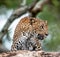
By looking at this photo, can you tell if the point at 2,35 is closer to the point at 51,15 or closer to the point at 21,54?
the point at 51,15

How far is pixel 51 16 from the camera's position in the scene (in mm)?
9516

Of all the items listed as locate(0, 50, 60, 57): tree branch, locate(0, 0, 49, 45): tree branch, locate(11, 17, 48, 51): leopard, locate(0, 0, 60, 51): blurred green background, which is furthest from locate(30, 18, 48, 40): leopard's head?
locate(0, 0, 49, 45): tree branch

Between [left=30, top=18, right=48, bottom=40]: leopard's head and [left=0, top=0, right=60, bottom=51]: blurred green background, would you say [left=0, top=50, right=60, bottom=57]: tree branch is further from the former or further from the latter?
[left=0, top=0, right=60, bottom=51]: blurred green background

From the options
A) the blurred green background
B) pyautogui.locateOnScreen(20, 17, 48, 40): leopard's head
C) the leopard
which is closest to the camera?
the leopard

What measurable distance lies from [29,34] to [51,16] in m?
4.35

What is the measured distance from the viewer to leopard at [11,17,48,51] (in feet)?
16.8

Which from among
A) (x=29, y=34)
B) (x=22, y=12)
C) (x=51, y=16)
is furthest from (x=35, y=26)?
(x=51, y=16)

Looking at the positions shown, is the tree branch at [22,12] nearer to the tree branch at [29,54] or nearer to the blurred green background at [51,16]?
the blurred green background at [51,16]

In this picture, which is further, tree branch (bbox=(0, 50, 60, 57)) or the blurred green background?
the blurred green background

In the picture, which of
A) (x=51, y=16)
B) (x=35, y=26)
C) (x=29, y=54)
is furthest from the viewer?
(x=51, y=16)

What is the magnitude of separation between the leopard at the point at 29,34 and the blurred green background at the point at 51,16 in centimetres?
256

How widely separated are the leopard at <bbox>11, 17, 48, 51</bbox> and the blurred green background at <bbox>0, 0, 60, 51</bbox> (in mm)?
2563

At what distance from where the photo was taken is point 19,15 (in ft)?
27.1

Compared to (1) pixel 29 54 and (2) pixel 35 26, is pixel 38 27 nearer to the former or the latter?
(2) pixel 35 26
